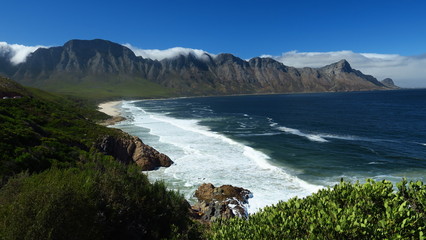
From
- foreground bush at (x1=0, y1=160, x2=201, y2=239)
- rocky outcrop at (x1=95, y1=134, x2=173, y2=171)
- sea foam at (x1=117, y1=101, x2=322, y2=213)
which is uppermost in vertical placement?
foreground bush at (x1=0, y1=160, x2=201, y2=239)

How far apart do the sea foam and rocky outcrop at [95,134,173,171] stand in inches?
63.7

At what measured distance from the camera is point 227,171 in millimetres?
35562

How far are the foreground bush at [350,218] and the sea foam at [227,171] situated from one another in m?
15.2

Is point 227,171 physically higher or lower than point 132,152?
lower

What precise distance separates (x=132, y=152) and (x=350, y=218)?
34113 millimetres

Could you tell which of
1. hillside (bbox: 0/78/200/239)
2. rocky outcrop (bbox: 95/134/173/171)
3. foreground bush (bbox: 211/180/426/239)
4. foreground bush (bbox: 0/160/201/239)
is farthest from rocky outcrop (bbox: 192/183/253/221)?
foreground bush (bbox: 211/180/426/239)

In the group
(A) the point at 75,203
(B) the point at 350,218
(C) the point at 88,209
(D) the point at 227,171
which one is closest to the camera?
(B) the point at 350,218

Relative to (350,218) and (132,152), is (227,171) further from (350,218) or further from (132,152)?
(350,218)

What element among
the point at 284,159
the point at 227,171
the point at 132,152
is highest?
the point at 132,152

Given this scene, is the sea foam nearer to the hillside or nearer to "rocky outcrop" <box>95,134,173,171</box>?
"rocky outcrop" <box>95,134,173,171</box>

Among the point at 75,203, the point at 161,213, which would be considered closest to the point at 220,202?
the point at 161,213

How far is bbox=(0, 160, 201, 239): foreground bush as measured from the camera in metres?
8.02

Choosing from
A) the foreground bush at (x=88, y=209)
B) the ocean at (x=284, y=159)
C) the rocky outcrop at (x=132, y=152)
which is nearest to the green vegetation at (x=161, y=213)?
the foreground bush at (x=88, y=209)

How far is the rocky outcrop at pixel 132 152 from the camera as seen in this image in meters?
35.8
